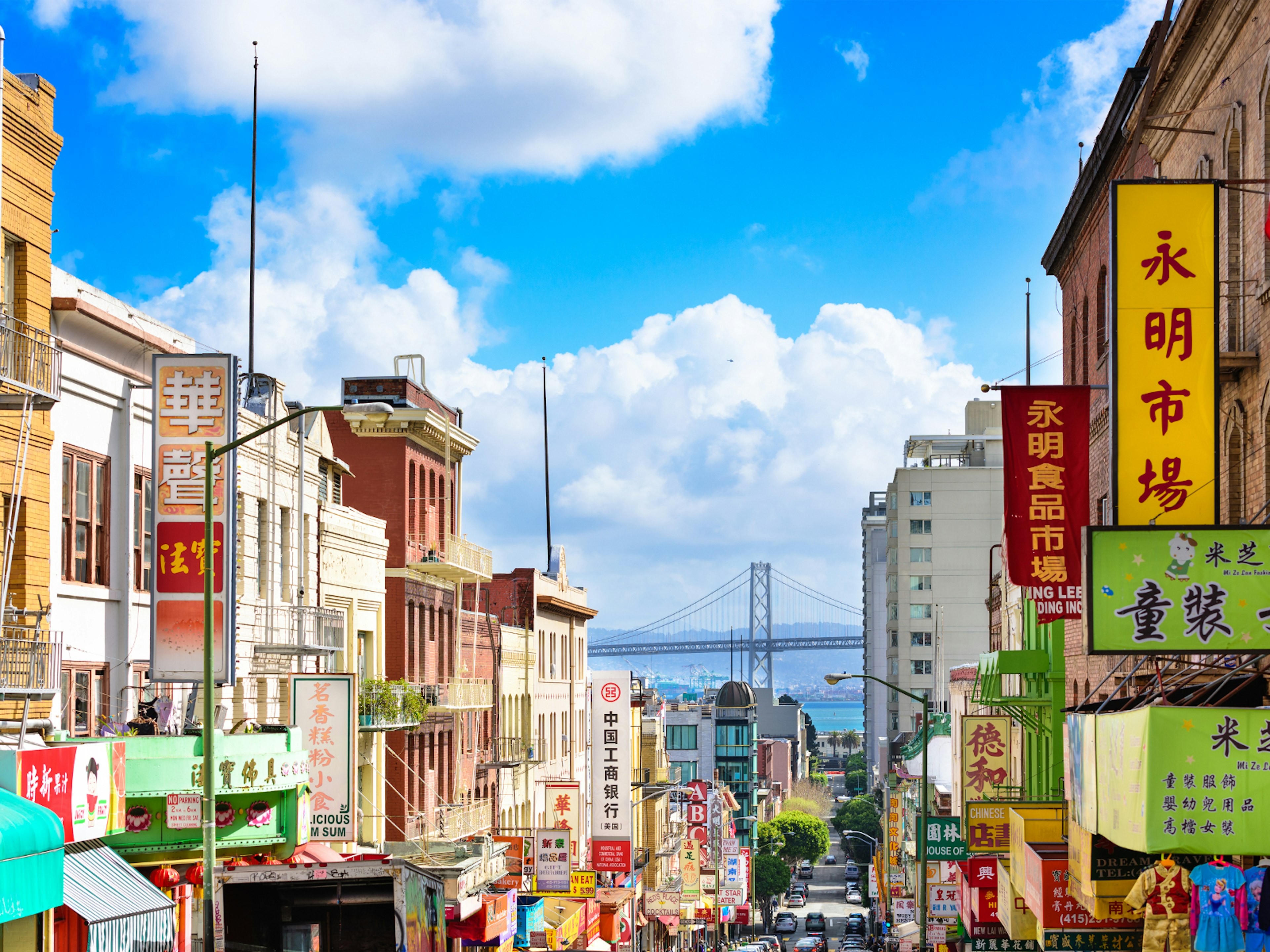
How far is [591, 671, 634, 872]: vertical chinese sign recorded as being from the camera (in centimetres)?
5922

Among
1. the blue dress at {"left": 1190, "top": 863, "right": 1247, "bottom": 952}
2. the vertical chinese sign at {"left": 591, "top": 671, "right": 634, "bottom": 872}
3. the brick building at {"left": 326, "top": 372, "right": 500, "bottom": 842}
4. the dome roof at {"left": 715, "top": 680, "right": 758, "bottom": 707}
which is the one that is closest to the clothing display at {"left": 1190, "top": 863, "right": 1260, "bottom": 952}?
the blue dress at {"left": 1190, "top": 863, "right": 1247, "bottom": 952}

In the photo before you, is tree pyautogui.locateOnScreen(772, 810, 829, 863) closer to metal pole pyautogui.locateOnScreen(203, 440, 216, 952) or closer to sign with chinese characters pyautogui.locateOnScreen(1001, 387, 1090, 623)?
sign with chinese characters pyautogui.locateOnScreen(1001, 387, 1090, 623)

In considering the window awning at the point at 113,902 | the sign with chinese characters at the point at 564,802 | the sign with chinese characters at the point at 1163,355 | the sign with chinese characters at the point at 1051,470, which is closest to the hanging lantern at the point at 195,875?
the window awning at the point at 113,902

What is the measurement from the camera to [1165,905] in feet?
57.8

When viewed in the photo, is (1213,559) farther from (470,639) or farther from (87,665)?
(470,639)

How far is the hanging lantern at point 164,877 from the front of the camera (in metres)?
25.6

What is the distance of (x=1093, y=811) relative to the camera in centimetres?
1775

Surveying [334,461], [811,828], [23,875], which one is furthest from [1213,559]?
[811,828]

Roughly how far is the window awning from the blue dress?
1345 cm

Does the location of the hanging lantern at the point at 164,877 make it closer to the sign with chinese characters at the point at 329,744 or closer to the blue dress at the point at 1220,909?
the sign with chinese characters at the point at 329,744

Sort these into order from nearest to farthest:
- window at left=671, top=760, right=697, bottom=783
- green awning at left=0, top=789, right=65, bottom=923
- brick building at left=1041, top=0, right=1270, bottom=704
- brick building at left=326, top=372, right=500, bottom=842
Result: green awning at left=0, top=789, right=65, bottom=923 → brick building at left=1041, top=0, right=1270, bottom=704 → brick building at left=326, top=372, right=500, bottom=842 → window at left=671, top=760, right=697, bottom=783

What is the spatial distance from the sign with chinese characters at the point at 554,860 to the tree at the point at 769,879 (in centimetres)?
8151

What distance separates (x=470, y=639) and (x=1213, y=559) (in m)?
42.1

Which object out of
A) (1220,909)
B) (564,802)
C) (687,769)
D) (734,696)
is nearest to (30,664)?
(1220,909)
